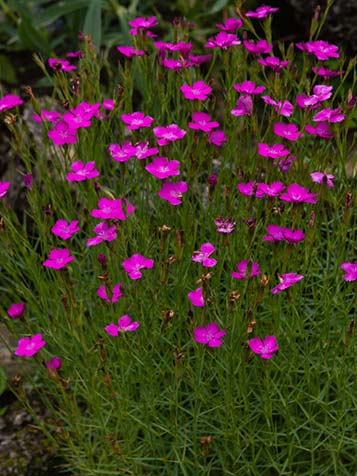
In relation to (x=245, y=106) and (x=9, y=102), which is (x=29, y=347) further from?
(x=245, y=106)

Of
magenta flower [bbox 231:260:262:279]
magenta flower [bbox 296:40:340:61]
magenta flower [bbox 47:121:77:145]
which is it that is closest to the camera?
magenta flower [bbox 231:260:262:279]

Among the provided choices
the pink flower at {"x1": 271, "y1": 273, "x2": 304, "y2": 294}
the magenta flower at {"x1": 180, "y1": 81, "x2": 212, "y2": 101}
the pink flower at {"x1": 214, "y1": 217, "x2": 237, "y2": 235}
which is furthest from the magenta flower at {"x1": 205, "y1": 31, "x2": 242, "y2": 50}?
the pink flower at {"x1": 271, "y1": 273, "x2": 304, "y2": 294}

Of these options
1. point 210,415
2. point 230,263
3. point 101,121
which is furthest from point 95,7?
point 210,415

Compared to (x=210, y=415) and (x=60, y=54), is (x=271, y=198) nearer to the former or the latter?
(x=210, y=415)

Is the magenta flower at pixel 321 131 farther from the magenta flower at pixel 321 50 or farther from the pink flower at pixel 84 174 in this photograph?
the pink flower at pixel 84 174

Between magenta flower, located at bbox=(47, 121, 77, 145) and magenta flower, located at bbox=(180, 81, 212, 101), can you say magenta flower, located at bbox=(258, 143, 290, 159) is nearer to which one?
magenta flower, located at bbox=(180, 81, 212, 101)

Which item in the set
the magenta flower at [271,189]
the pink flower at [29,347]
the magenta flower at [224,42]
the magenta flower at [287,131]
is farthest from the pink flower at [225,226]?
the magenta flower at [224,42]

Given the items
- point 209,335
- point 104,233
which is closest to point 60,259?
point 104,233
